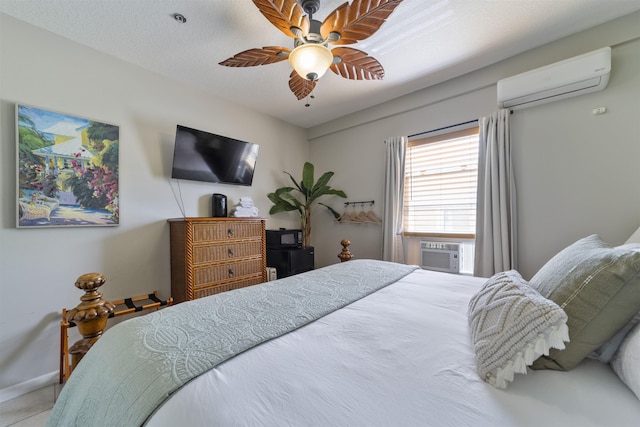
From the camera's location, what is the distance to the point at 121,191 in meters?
2.24

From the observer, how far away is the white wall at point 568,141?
1.83 metres

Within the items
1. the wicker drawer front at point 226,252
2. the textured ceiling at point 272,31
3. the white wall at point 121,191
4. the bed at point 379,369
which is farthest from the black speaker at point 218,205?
the bed at point 379,369

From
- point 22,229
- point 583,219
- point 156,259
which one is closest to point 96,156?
point 22,229

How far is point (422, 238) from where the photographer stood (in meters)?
2.91

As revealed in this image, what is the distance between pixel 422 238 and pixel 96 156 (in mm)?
3320

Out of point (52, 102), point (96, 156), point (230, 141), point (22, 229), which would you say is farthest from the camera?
point (230, 141)

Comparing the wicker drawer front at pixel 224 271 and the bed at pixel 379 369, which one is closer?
the bed at pixel 379 369

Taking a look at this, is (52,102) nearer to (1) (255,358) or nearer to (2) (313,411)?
(1) (255,358)

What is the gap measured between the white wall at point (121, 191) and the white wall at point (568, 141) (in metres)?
2.76

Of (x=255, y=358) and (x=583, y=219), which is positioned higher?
(x=583, y=219)

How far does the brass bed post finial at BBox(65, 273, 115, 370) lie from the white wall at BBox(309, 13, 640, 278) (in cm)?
309

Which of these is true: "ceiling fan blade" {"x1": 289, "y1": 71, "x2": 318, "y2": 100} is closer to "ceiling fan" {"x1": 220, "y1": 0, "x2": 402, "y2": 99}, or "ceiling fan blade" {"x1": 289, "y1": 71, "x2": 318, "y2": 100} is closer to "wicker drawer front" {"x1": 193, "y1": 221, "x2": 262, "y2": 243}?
"ceiling fan" {"x1": 220, "y1": 0, "x2": 402, "y2": 99}

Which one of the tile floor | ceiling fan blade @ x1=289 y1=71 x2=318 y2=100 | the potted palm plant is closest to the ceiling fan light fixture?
ceiling fan blade @ x1=289 y1=71 x2=318 y2=100

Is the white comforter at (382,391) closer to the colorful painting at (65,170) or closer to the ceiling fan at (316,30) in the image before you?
the ceiling fan at (316,30)
